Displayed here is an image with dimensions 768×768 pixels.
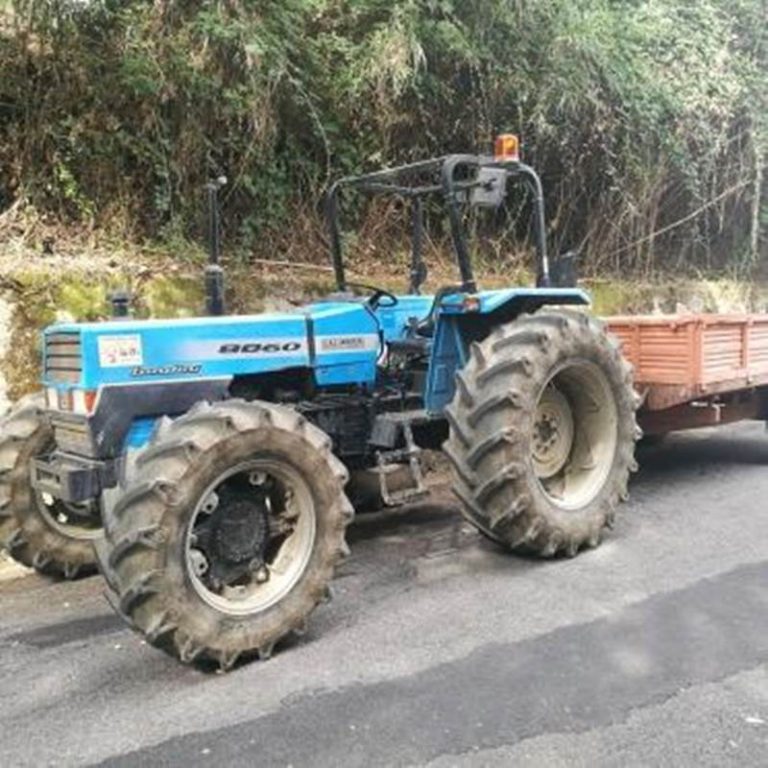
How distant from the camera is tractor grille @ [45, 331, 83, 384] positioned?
4.21 meters

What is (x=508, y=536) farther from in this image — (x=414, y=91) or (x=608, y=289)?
(x=608, y=289)

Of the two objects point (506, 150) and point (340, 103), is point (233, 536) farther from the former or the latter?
point (340, 103)

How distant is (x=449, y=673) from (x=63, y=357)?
2.28 metres

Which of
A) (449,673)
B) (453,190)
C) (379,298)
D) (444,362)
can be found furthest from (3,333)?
(449,673)

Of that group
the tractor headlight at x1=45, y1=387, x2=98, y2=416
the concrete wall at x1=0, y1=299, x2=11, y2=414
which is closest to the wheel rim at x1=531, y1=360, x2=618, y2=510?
the tractor headlight at x1=45, y1=387, x2=98, y2=416

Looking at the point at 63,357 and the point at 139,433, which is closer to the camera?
the point at 139,433

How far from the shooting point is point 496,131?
916 centimetres

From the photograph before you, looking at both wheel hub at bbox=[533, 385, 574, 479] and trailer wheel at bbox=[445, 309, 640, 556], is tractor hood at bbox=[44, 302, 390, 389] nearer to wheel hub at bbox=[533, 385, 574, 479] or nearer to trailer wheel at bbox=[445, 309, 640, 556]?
trailer wheel at bbox=[445, 309, 640, 556]

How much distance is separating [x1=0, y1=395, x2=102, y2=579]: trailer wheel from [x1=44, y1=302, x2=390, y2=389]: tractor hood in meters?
0.45

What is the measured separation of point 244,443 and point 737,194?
31.9 ft

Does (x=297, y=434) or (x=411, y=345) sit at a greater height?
(x=411, y=345)

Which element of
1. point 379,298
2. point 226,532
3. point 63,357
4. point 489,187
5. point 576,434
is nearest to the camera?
point 226,532

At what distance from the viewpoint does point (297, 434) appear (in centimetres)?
397

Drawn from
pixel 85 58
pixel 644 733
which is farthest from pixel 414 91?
pixel 644 733
